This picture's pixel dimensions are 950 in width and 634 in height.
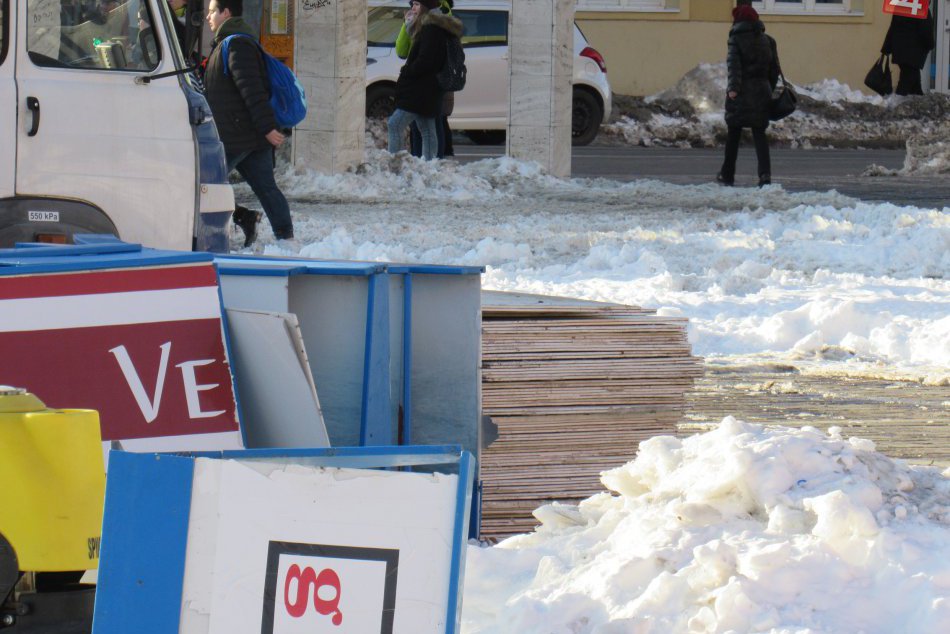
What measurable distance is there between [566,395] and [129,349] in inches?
80.0

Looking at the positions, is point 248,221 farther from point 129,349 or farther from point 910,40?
point 910,40

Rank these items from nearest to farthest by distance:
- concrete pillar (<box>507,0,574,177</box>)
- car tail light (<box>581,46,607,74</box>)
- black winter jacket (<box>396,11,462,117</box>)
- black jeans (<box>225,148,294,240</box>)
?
1. black jeans (<box>225,148,294,240</box>)
2. black winter jacket (<box>396,11,462,117</box>)
3. concrete pillar (<box>507,0,574,177</box>)
4. car tail light (<box>581,46,607,74</box>)

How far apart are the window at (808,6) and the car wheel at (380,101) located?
10.7 meters

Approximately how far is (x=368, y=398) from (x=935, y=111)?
81.4 ft

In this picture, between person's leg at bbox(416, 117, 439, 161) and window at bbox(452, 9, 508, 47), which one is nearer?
person's leg at bbox(416, 117, 439, 161)

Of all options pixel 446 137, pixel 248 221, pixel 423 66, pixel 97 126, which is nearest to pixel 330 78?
pixel 423 66

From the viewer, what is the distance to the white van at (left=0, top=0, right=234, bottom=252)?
20.6 feet

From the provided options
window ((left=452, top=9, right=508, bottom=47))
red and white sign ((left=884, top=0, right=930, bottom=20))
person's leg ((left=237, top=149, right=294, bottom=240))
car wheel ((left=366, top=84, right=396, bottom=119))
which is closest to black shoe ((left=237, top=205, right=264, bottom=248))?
person's leg ((left=237, top=149, right=294, bottom=240))

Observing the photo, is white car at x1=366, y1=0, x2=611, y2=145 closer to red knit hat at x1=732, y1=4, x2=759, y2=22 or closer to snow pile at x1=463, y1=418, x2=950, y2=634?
red knit hat at x1=732, y1=4, x2=759, y2=22

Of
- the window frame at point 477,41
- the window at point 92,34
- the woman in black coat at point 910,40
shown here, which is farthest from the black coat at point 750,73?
the window at point 92,34

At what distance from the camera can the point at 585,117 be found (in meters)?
23.2

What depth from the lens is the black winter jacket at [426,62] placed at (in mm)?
14555

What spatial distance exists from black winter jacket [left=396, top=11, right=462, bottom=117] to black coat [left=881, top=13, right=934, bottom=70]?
7.85 metres

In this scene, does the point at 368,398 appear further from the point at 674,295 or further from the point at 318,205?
the point at 318,205
